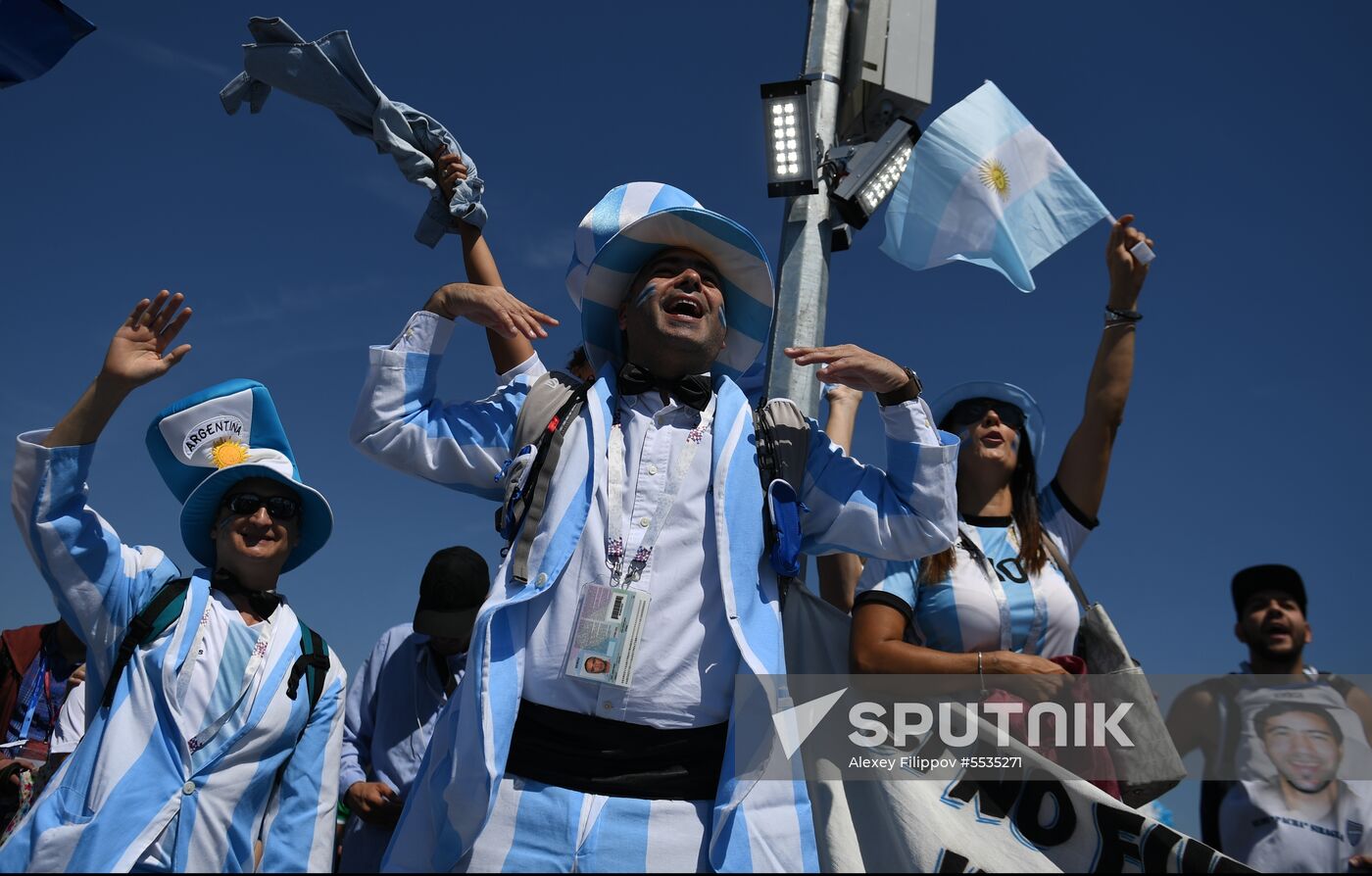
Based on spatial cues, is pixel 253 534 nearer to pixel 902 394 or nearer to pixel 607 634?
pixel 607 634

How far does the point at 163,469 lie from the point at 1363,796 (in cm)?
413

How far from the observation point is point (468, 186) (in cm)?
430

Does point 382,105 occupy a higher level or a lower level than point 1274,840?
higher

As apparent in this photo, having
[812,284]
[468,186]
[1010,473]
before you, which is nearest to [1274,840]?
[1010,473]

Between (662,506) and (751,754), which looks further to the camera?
(662,506)

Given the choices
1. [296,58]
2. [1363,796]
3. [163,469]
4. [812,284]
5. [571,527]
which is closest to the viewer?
[571,527]

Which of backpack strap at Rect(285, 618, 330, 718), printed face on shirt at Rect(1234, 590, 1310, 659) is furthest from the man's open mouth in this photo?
Result: printed face on shirt at Rect(1234, 590, 1310, 659)

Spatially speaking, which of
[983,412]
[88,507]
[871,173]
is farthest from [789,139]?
[88,507]

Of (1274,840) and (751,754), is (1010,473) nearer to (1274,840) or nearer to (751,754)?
(1274,840)

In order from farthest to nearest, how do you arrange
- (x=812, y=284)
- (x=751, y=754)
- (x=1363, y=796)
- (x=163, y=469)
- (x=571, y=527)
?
(x=812, y=284), (x=163, y=469), (x=1363, y=796), (x=571, y=527), (x=751, y=754)

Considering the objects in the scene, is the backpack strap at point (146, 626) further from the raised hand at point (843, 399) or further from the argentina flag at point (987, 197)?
the argentina flag at point (987, 197)

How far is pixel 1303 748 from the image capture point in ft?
11.4

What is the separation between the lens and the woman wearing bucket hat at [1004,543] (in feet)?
10.7

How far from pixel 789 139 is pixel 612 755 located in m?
3.64
